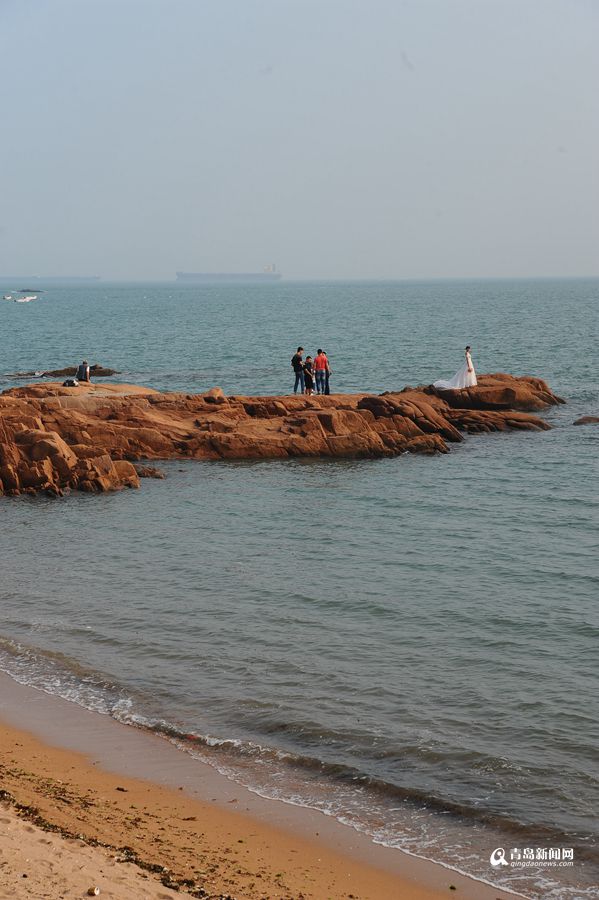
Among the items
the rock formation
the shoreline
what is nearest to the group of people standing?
the rock formation

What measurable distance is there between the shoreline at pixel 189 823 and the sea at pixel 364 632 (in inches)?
13.3

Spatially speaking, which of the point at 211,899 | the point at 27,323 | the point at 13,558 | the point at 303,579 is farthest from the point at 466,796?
the point at 27,323

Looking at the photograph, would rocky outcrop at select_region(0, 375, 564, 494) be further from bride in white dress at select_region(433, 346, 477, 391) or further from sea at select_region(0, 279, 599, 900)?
sea at select_region(0, 279, 599, 900)

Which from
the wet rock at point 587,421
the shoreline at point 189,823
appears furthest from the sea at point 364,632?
the wet rock at point 587,421

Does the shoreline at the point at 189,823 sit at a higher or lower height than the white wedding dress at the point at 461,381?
lower

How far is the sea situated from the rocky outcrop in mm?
995

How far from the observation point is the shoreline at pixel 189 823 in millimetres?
9039

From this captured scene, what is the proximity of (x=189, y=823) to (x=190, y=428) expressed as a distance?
23.4 metres

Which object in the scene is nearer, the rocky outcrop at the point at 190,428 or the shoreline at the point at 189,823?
the shoreline at the point at 189,823

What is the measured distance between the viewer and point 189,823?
33.4ft

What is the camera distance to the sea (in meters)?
11.1

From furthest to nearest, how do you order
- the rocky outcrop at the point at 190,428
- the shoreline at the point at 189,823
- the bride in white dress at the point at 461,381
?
the bride in white dress at the point at 461,381
the rocky outcrop at the point at 190,428
the shoreline at the point at 189,823

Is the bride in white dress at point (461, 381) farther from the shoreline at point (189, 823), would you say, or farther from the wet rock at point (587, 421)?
the shoreline at point (189, 823)

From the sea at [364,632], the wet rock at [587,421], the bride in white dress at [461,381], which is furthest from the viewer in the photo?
the bride in white dress at [461,381]
